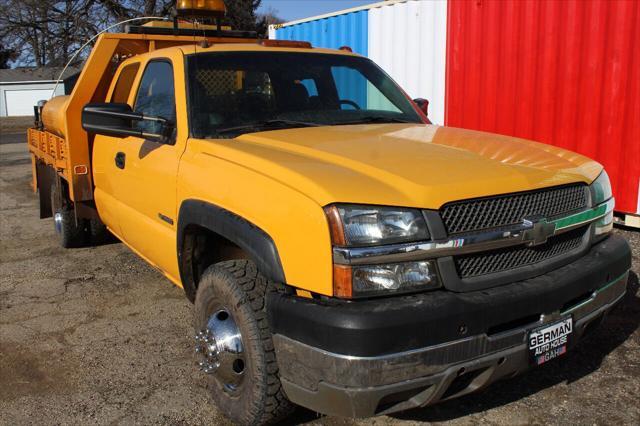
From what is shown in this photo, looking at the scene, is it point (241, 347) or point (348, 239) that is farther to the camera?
point (241, 347)

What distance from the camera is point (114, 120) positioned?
12.2 feet

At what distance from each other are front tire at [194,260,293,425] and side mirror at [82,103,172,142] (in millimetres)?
1112

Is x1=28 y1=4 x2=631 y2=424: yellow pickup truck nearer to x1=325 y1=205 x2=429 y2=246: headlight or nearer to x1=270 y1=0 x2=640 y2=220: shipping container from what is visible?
x1=325 y1=205 x2=429 y2=246: headlight

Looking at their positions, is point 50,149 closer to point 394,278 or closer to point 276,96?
point 276,96

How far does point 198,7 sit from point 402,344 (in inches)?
159

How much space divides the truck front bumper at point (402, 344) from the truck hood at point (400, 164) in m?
0.42

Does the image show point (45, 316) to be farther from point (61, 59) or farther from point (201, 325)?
point (61, 59)

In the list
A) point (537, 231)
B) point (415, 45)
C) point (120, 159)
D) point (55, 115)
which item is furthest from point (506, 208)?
point (415, 45)

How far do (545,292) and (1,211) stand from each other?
871 centimetres

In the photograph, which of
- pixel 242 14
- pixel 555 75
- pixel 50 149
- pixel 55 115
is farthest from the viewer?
pixel 242 14

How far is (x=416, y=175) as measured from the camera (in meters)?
2.59

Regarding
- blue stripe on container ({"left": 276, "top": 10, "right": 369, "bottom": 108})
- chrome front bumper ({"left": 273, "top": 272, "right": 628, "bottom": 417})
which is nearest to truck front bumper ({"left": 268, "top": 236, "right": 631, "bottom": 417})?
chrome front bumper ({"left": 273, "top": 272, "right": 628, "bottom": 417})

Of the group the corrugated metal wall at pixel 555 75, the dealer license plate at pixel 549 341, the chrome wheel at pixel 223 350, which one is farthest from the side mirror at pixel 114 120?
the corrugated metal wall at pixel 555 75

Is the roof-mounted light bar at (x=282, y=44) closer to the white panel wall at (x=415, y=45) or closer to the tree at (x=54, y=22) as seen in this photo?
the white panel wall at (x=415, y=45)
